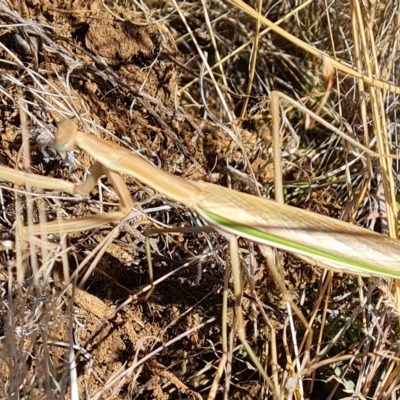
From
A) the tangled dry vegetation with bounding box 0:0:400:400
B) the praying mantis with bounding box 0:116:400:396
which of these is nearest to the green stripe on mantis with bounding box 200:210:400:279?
the praying mantis with bounding box 0:116:400:396

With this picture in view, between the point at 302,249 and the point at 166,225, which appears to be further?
the point at 166,225

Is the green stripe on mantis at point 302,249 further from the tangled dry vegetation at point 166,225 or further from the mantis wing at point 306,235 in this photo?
the tangled dry vegetation at point 166,225

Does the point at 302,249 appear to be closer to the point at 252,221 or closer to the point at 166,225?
the point at 252,221

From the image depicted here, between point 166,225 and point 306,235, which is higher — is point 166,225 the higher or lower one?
the lower one

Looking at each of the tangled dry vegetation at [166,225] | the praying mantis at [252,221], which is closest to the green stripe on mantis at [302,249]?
the praying mantis at [252,221]

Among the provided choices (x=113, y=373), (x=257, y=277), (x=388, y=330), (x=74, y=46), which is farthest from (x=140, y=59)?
(x=388, y=330)

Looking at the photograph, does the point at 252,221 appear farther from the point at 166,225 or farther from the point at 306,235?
the point at 166,225

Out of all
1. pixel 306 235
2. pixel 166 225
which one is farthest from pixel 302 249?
pixel 166 225
